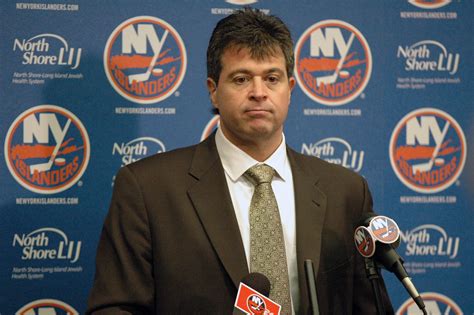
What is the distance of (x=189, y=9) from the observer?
2932 millimetres

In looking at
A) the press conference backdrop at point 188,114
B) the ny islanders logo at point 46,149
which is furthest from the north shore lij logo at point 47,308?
the ny islanders logo at point 46,149

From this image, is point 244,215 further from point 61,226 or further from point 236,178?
point 61,226

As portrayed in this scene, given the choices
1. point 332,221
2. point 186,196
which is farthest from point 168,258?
point 332,221

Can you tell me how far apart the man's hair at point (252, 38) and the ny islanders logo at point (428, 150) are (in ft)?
3.16

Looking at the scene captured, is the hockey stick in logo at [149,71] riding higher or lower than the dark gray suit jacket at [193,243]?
higher

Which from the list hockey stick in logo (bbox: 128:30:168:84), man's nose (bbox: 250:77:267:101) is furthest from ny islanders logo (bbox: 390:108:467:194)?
hockey stick in logo (bbox: 128:30:168:84)

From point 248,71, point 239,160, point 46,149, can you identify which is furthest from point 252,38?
point 46,149

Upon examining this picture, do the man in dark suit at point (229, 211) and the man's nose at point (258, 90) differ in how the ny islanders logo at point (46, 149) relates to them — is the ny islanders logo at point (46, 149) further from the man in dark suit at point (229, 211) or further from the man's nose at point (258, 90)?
the man's nose at point (258, 90)

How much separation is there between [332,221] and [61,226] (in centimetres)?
123

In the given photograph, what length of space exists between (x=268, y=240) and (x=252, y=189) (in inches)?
8.3

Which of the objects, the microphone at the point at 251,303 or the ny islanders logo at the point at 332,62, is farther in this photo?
the ny islanders logo at the point at 332,62

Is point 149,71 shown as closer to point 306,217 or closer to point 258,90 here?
point 258,90

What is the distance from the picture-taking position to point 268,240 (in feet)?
7.07

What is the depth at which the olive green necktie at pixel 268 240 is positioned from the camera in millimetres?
2111
